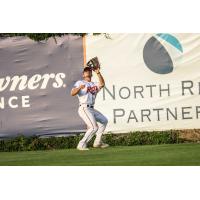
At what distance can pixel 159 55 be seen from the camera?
10.1 meters

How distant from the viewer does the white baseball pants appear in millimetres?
10102

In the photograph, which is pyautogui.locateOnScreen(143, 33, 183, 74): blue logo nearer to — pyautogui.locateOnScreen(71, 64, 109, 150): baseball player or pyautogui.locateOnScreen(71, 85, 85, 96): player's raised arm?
pyautogui.locateOnScreen(71, 64, 109, 150): baseball player

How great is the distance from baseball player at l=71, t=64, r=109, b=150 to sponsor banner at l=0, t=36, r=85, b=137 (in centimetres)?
9

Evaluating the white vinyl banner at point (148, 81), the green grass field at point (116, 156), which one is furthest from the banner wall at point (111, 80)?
the green grass field at point (116, 156)

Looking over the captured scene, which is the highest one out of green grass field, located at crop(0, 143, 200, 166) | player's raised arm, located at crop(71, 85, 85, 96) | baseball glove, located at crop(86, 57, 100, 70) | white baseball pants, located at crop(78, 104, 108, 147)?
baseball glove, located at crop(86, 57, 100, 70)

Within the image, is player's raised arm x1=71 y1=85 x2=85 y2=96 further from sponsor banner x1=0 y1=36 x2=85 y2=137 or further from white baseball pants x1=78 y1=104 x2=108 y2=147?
white baseball pants x1=78 y1=104 x2=108 y2=147

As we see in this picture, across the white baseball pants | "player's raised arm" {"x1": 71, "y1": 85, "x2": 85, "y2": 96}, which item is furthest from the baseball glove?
the white baseball pants

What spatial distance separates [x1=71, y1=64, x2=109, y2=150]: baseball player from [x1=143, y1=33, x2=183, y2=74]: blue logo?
0.80 meters

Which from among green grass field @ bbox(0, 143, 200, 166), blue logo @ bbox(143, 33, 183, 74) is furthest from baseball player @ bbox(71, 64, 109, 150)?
blue logo @ bbox(143, 33, 183, 74)

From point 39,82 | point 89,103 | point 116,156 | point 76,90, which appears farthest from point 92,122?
point 39,82

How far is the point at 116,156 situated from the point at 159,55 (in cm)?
171

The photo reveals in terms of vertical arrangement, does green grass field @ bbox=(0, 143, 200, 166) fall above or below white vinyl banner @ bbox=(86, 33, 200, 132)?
below

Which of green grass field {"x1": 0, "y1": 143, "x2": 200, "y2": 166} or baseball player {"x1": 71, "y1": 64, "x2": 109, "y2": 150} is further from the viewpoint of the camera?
baseball player {"x1": 71, "y1": 64, "x2": 109, "y2": 150}
